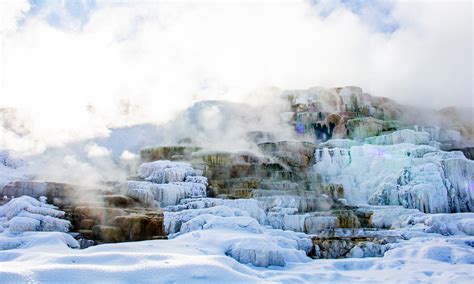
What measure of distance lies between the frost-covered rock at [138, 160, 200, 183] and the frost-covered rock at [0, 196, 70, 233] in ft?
17.5

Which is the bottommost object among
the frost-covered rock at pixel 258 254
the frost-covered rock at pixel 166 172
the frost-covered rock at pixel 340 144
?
the frost-covered rock at pixel 258 254

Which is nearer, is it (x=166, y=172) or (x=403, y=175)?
(x=166, y=172)

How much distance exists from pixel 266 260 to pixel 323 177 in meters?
13.0

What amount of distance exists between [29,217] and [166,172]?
22.0ft

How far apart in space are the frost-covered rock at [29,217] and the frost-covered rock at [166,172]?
5.33 meters

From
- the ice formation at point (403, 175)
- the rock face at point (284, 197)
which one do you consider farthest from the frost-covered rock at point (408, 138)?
the ice formation at point (403, 175)

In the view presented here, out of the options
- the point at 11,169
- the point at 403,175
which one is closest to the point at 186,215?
the point at 403,175

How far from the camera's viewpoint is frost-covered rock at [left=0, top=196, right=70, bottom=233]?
11383 millimetres

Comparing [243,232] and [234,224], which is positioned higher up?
[234,224]

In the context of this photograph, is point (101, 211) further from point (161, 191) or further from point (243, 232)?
point (243, 232)

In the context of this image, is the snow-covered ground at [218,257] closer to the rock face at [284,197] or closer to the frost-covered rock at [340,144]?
the rock face at [284,197]

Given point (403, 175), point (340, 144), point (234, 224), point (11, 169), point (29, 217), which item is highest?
point (340, 144)

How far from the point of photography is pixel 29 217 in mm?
11859

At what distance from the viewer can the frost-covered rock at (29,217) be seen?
37.3 ft
